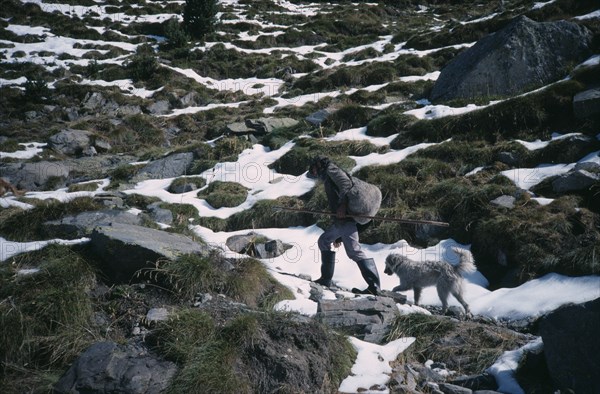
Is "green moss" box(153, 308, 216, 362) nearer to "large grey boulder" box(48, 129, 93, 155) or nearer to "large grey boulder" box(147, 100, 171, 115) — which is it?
"large grey boulder" box(48, 129, 93, 155)

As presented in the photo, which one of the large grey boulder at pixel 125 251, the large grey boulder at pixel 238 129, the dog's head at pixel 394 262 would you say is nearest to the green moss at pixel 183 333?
the large grey boulder at pixel 125 251

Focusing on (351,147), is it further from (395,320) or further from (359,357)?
(359,357)

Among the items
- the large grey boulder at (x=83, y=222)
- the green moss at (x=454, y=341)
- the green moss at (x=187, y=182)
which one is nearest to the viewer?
the green moss at (x=454, y=341)

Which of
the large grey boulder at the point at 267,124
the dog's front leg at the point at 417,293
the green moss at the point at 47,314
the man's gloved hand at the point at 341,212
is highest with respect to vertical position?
the man's gloved hand at the point at 341,212

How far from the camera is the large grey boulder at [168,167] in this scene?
1303cm

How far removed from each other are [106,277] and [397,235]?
220 inches

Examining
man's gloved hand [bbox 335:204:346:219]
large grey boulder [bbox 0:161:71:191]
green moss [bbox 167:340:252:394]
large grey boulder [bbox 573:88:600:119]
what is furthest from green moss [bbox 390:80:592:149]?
large grey boulder [bbox 0:161:71:191]

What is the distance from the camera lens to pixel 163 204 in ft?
34.9

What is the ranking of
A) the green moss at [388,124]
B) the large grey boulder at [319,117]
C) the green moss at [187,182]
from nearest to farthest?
the green moss at [187,182] → the green moss at [388,124] → the large grey boulder at [319,117]

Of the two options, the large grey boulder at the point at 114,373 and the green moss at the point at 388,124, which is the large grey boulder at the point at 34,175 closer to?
the green moss at the point at 388,124

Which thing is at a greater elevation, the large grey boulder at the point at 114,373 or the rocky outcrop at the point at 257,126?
the large grey boulder at the point at 114,373

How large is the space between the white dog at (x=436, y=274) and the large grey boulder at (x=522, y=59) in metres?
8.50

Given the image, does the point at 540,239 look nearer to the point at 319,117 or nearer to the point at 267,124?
the point at 319,117

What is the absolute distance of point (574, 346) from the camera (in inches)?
152
